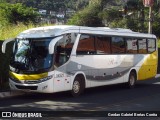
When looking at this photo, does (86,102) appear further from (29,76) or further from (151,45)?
(151,45)

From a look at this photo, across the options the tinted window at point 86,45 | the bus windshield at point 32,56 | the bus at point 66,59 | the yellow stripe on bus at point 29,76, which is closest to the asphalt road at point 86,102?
the bus at point 66,59

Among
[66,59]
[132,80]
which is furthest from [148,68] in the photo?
[66,59]

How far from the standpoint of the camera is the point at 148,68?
79.2ft

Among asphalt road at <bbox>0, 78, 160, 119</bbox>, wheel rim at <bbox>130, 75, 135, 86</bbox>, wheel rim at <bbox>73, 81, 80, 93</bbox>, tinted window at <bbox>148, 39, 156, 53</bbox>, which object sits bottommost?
wheel rim at <bbox>130, 75, 135, 86</bbox>

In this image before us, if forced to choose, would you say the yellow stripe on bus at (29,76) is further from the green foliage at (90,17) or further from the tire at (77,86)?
the green foliage at (90,17)

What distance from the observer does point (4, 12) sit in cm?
4156

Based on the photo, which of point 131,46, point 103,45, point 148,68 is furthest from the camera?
point 148,68

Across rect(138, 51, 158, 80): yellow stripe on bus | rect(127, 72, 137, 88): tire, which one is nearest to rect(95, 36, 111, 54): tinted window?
rect(127, 72, 137, 88): tire

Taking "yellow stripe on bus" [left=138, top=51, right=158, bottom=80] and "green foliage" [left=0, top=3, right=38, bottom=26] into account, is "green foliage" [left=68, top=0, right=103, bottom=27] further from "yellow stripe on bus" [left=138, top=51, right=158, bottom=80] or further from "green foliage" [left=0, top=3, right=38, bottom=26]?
"yellow stripe on bus" [left=138, top=51, right=158, bottom=80]

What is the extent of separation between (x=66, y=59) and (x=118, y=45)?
490 cm

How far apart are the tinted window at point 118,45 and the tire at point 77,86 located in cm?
331

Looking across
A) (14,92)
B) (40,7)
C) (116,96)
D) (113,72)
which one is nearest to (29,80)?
(14,92)

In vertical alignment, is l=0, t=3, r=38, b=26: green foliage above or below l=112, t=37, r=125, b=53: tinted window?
above

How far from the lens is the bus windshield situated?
626 inches
